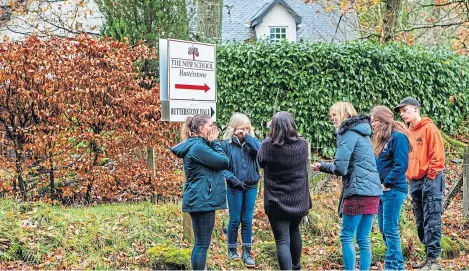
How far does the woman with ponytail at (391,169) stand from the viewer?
704cm

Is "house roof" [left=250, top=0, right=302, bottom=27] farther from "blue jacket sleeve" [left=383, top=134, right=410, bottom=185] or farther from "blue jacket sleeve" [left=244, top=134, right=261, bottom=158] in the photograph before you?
"blue jacket sleeve" [left=383, top=134, right=410, bottom=185]

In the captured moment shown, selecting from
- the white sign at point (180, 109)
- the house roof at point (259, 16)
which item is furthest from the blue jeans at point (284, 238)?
the house roof at point (259, 16)

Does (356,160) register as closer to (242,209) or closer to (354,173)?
(354,173)

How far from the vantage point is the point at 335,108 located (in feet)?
21.7

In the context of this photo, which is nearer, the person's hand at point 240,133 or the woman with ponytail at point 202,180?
the woman with ponytail at point 202,180

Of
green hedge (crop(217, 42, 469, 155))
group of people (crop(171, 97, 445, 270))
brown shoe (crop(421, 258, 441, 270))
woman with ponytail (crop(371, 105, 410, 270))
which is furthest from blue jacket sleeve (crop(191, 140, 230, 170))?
green hedge (crop(217, 42, 469, 155))

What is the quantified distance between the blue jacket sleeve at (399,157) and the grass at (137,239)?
1.87 meters

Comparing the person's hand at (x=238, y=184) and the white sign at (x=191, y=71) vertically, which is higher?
the white sign at (x=191, y=71)

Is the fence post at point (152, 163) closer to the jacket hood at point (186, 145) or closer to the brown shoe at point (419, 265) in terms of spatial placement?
the jacket hood at point (186, 145)

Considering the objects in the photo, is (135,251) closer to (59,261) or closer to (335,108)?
(59,261)

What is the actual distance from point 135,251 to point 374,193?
133 inches

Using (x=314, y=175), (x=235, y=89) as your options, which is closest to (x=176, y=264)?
(x=314, y=175)

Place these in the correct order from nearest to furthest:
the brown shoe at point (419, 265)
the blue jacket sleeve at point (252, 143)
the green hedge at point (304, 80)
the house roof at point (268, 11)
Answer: the blue jacket sleeve at point (252, 143)
the brown shoe at point (419, 265)
the green hedge at point (304, 80)
the house roof at point (268, 11)

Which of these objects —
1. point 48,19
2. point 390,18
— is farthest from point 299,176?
point 48,19
